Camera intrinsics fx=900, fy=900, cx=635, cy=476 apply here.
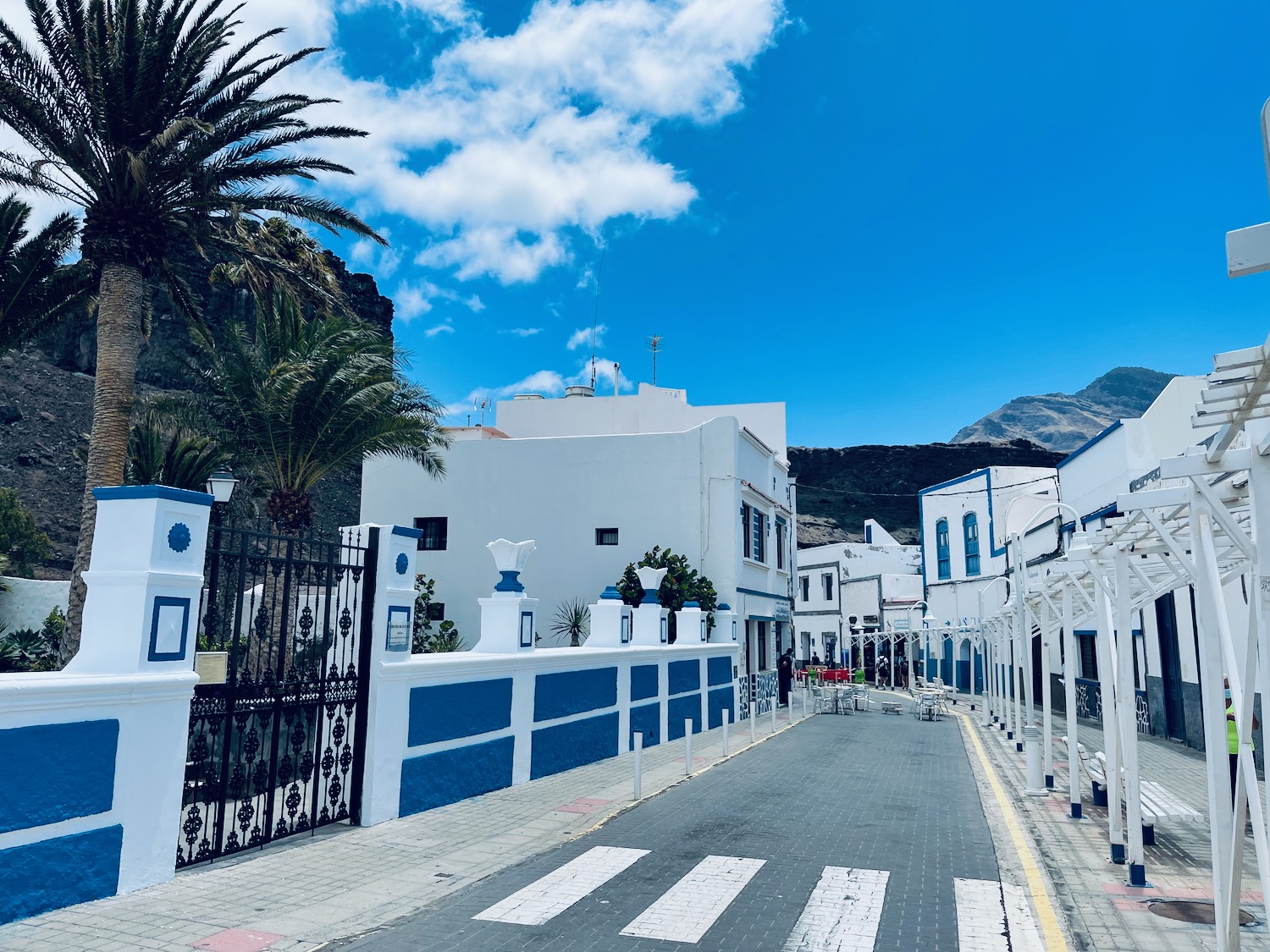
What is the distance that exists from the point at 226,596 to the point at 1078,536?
28.0ft

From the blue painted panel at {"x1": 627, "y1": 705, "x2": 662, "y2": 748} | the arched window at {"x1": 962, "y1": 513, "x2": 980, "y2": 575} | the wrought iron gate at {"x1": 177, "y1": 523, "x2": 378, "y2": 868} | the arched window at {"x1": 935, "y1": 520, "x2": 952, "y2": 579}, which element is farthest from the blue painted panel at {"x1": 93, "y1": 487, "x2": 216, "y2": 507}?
the arched window at {"x1": 935, "y1": 520, "x2": 952, "y2": 579}

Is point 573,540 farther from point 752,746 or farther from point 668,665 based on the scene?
point 752,746

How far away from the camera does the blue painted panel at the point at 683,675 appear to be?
1942 centimetres

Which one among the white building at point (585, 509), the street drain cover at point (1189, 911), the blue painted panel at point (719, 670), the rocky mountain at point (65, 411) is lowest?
the street drain cover at point (1189, 911)

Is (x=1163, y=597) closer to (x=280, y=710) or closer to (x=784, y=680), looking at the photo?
(x=784, y=680)

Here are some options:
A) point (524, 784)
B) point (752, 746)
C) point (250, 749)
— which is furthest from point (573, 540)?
point (250, 749)

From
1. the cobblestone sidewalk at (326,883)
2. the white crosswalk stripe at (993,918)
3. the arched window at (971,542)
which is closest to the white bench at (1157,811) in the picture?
the white crosswalk stripe at (993,918)

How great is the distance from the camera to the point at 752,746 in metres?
18.0

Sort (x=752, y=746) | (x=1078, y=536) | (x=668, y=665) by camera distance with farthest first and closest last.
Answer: (x=668, y=665), (x=752, y=746), (x=1078, y=536)

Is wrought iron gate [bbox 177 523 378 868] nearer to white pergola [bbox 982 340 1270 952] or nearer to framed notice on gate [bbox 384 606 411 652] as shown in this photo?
framed notice on gate [bbox 384 606 411 652]

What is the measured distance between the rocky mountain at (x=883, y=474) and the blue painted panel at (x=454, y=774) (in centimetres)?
7859

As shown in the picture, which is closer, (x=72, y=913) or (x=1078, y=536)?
(x=72, y=913)

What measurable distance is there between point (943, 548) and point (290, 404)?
1283 inches

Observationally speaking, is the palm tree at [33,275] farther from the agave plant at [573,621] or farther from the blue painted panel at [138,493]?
the agave plant at [573,621]
